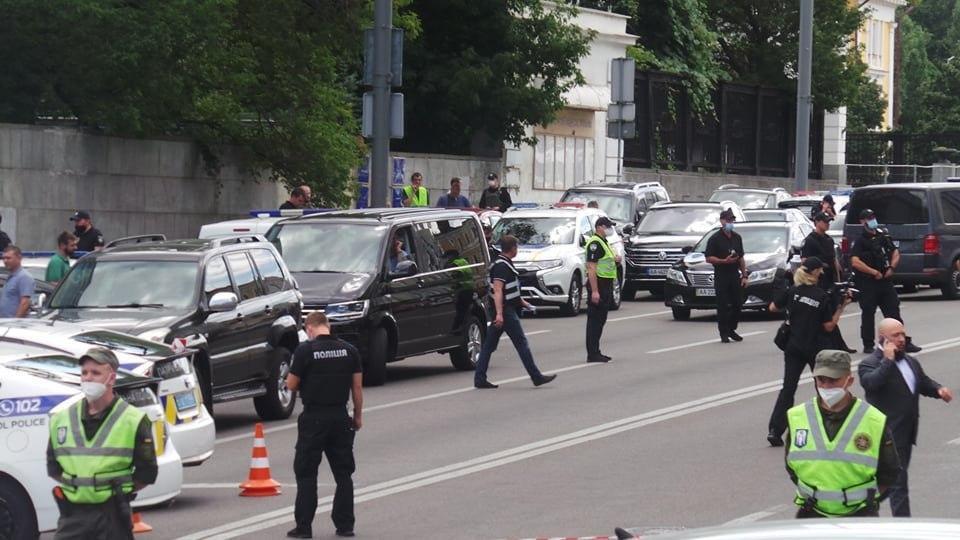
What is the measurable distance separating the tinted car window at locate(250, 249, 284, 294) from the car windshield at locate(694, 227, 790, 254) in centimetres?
1265

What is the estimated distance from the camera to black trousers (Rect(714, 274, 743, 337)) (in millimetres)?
25125

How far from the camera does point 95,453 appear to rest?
8.50m

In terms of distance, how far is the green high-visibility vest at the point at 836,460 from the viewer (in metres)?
8.39

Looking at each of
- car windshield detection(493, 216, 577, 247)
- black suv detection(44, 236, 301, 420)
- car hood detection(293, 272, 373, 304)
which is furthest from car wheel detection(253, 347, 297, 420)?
car windshield detection(493, 216, 577, 247)

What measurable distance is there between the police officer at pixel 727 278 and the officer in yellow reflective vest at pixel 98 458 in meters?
17.2

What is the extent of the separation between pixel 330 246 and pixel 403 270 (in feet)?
3.13

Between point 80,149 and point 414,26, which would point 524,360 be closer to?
point 80,149

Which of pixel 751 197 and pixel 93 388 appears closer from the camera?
pixel 93 388

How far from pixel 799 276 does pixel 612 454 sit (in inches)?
86.1

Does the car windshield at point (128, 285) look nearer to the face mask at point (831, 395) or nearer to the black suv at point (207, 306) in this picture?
the black suv at point (207, 306)

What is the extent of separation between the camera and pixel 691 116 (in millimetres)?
57000

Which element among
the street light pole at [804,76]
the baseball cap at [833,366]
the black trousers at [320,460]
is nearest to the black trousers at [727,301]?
the black trousers at [320,460]

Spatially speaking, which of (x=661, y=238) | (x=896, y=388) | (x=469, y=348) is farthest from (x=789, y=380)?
(x=661, y=238)

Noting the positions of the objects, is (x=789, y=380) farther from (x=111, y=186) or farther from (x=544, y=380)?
(x=111, y=186)
